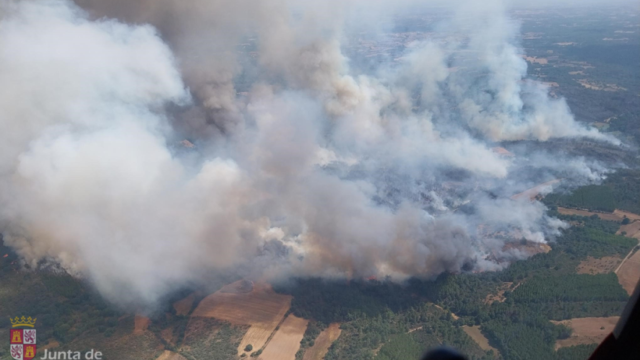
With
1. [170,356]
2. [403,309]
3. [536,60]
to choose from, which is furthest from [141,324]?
[536,60]

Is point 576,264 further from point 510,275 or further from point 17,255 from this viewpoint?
point 17,255

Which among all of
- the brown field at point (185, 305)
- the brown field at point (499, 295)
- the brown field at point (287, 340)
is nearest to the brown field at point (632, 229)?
the brown field at point (499, 295)

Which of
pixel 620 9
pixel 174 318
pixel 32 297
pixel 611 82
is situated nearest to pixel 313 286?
pixel 174 318

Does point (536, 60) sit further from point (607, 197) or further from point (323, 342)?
Result: point (323, 342)

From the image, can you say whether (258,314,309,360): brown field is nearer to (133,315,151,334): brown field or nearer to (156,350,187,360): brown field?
(156,350,187,360): brown field

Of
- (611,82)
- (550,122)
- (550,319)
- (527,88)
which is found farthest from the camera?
(611,82)

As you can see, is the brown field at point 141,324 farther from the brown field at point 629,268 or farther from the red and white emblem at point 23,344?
the brown field at point 629,268

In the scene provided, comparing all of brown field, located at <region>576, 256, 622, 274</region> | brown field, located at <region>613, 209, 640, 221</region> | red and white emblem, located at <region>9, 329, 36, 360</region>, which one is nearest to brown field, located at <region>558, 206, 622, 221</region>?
brown field, located at <region>613, 209, 640, 221</region>
